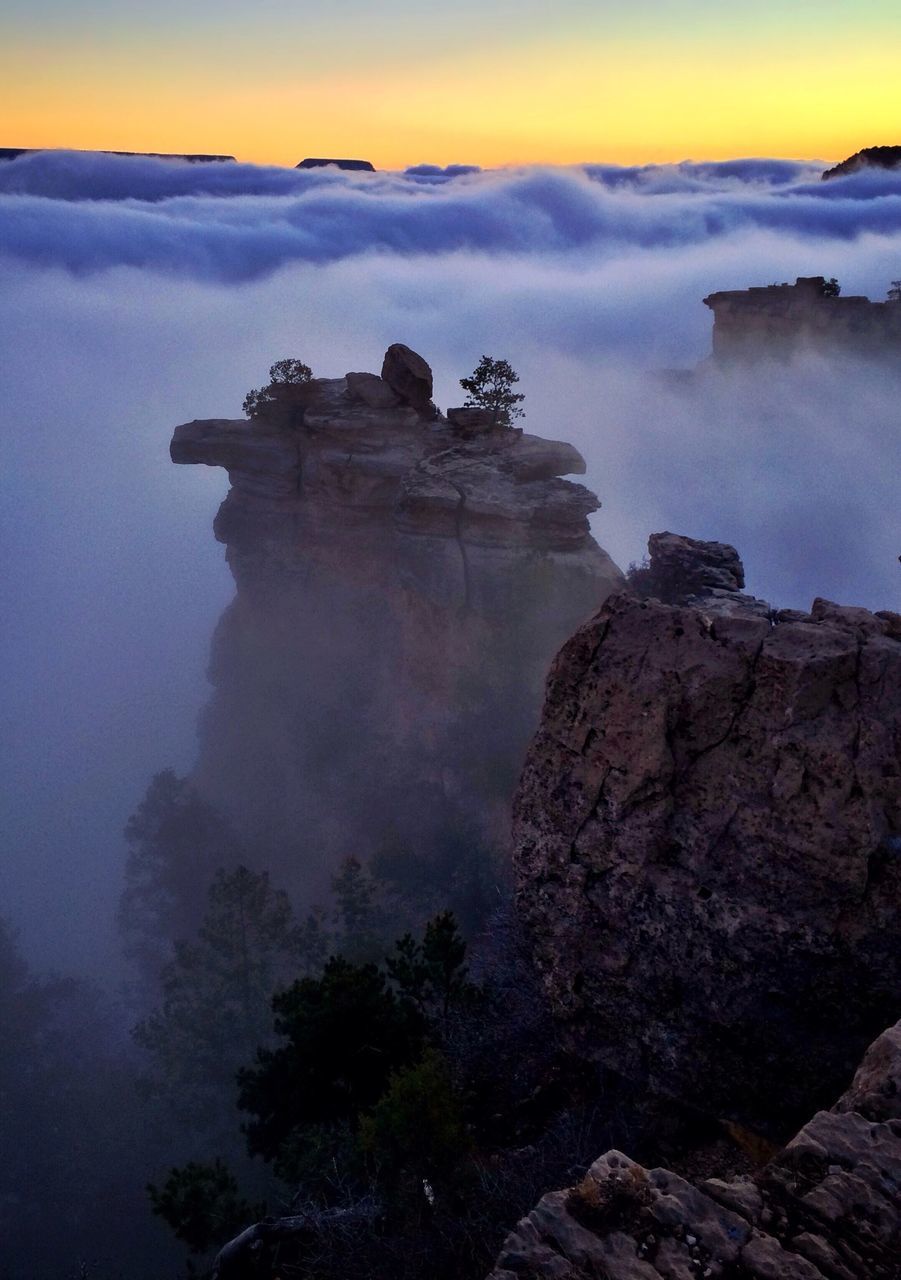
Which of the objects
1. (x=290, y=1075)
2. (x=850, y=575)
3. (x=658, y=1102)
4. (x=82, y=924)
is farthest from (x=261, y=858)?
(x=850, y=575)

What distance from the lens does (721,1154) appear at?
10.5 metres

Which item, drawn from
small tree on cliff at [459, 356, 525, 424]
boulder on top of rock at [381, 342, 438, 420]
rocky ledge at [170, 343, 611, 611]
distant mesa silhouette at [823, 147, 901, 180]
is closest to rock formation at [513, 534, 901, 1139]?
rocky ledge at [170, 343, 611, 611]

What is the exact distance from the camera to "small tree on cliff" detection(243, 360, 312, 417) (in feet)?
136

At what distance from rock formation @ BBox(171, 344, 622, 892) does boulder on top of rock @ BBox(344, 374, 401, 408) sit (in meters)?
0.09

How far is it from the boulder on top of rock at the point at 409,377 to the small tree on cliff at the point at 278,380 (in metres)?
4.66

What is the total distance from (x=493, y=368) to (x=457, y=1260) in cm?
3110

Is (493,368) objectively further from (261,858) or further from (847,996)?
(847,996)

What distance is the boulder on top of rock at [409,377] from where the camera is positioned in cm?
3794

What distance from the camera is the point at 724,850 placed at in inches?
413

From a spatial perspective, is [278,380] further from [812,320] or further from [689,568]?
[812,320]

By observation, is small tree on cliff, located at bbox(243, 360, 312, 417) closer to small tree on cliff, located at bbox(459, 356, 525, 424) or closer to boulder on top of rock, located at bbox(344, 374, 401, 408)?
boulder on top of rock, located at bbox(344, 374, 401, 408)

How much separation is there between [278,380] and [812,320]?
47928 mm

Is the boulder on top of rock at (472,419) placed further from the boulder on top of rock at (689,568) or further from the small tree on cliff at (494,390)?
the boulder on top of rock at (689,568)

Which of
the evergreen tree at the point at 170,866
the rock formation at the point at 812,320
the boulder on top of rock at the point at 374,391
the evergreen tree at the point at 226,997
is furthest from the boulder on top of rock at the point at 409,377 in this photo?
the rock formation at the point at 812,320
